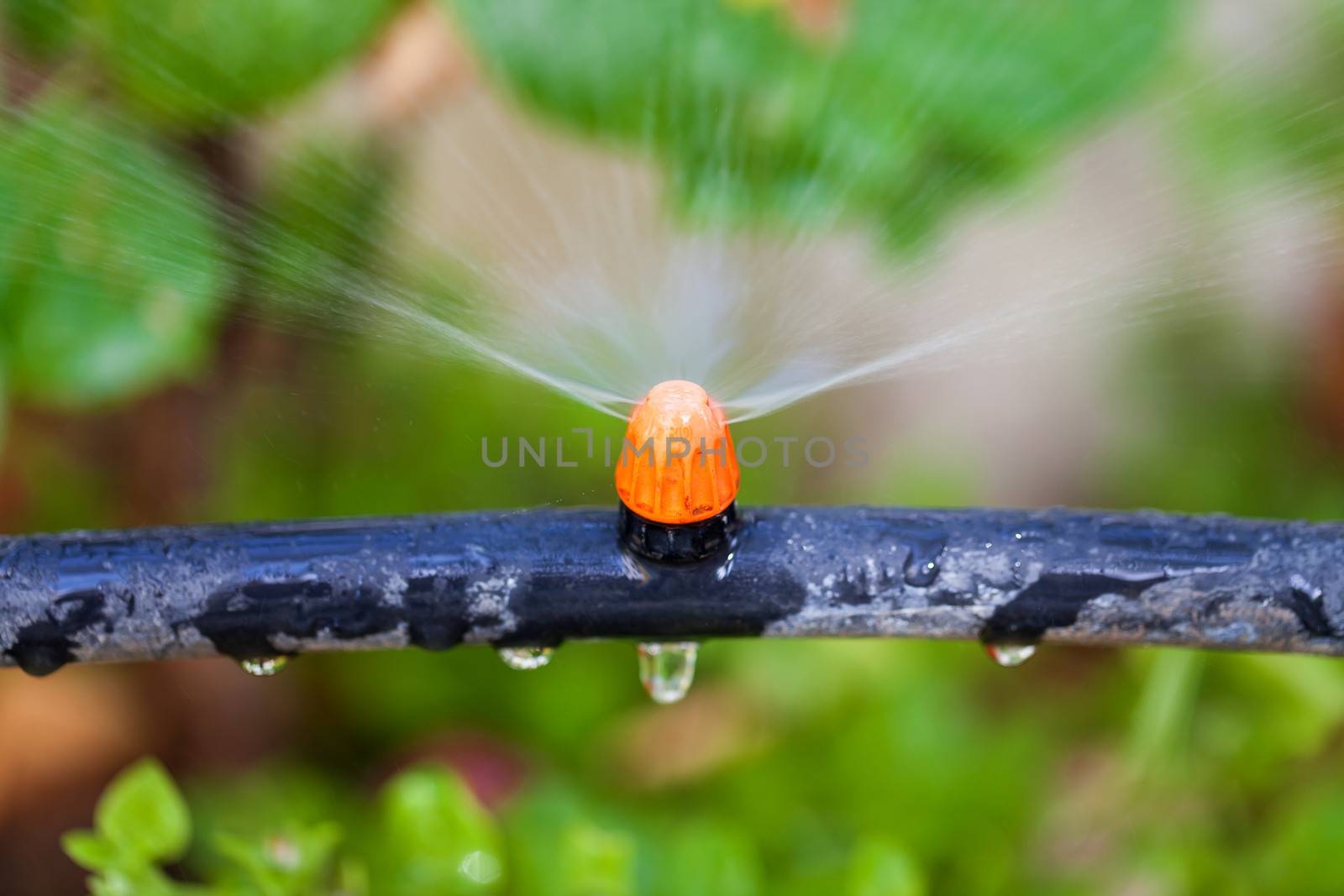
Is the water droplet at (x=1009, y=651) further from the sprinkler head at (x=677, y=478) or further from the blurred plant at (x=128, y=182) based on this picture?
the blurred plant at (x=128, y=182)

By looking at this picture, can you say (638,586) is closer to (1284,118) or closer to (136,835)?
(136,835)

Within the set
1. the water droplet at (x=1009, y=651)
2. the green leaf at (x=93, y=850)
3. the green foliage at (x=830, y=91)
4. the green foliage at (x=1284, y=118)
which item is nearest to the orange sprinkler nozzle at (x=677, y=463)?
the water droplet at (x=1009, y=651)

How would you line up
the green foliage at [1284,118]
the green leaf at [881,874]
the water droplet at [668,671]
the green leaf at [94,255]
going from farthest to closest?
1. the green foliage at [1284,118]
2. the green leaf at [94,255]
3. the green leaf at [881,874]
4. the water droplet at [668,671]

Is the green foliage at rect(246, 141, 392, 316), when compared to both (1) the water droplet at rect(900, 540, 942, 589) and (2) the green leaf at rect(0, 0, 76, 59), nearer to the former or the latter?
(2) the green leaf at rect(0, 0, 76, 59)

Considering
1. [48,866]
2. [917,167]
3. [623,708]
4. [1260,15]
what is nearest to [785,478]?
[623,708]

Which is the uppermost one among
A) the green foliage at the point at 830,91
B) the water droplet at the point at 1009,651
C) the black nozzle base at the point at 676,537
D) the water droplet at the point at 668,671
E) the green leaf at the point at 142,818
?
the green foliage at the point at 830,91

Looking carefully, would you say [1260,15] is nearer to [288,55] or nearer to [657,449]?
[288,55]

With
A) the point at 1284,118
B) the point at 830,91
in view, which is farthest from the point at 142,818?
the point at 1284,118

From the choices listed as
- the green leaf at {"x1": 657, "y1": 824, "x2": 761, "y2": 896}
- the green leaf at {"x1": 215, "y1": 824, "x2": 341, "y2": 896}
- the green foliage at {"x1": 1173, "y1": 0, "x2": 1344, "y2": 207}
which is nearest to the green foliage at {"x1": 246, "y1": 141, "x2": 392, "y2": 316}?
the green leaf at {"x1": 215, "y1": 824, "x2": 341, "y2": 896}
